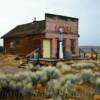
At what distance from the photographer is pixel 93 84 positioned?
45.9ft

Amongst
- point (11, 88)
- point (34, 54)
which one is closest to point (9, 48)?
point (34, 54)

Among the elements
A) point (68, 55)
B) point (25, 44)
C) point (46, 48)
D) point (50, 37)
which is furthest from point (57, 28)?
point (25, 44)

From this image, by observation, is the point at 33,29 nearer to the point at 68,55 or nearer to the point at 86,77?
the point at 68,55

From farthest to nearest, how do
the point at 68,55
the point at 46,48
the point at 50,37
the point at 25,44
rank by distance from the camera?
the point at 25,44
the point at 68,55
the point at 46,48
the point at 50,37

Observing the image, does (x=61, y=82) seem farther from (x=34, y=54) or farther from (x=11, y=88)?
(x=34, y=54)

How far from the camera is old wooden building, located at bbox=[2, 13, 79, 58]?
2859 centimetres

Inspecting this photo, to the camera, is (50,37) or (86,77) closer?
(86,77)

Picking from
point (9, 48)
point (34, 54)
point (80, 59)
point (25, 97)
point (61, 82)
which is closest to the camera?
point (25, 97)

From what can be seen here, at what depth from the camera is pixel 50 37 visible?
28.6m

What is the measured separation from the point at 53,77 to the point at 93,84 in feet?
6.83

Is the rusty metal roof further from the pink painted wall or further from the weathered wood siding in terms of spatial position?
the pink painted wall

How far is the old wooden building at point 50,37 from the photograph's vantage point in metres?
28.6

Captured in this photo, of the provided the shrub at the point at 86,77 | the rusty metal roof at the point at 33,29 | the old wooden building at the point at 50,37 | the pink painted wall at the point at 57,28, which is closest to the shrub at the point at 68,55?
the old wooden building at the point at 50,37

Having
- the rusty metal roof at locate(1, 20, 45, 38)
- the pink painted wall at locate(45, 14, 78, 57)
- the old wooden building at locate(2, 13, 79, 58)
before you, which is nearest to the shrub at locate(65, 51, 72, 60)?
the old wooden building at locate(2, 13, 79, 58)
